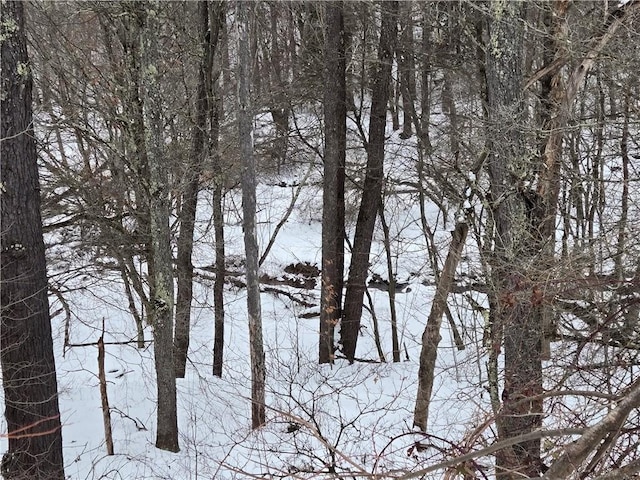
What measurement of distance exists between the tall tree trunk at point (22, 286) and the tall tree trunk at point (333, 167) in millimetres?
5097

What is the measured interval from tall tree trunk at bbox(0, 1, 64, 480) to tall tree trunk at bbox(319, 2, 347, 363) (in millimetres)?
5097

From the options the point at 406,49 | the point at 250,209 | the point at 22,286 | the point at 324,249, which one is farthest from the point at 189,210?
the point at 406,49

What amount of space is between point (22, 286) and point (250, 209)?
10.6ft

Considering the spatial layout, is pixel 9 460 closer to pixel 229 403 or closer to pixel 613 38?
pixel 229 403

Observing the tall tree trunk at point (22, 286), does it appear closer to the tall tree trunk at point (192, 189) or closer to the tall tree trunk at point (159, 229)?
the tall tree trunk at point (159, 229)

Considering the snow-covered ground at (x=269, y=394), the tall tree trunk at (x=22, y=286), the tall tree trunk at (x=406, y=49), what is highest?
the tall tree trunk at (x=406, y=49)

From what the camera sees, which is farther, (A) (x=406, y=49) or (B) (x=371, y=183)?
(A) (x=406, y=49)

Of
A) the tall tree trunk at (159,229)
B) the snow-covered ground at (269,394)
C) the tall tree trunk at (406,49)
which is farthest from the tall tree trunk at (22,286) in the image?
the tall tree trunk at (406,49)

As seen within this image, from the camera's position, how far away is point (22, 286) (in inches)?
246

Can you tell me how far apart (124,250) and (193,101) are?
2.98 metres

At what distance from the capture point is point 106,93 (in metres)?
9.12

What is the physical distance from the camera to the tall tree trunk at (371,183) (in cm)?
1031

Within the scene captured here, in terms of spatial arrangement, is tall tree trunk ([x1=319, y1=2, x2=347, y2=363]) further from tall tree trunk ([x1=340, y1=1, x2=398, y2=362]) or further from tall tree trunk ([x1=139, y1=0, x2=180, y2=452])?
tall tree trunk ([x1=139, y1=0, x2=180, y2=452])

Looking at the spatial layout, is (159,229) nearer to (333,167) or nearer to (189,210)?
(189,210)
